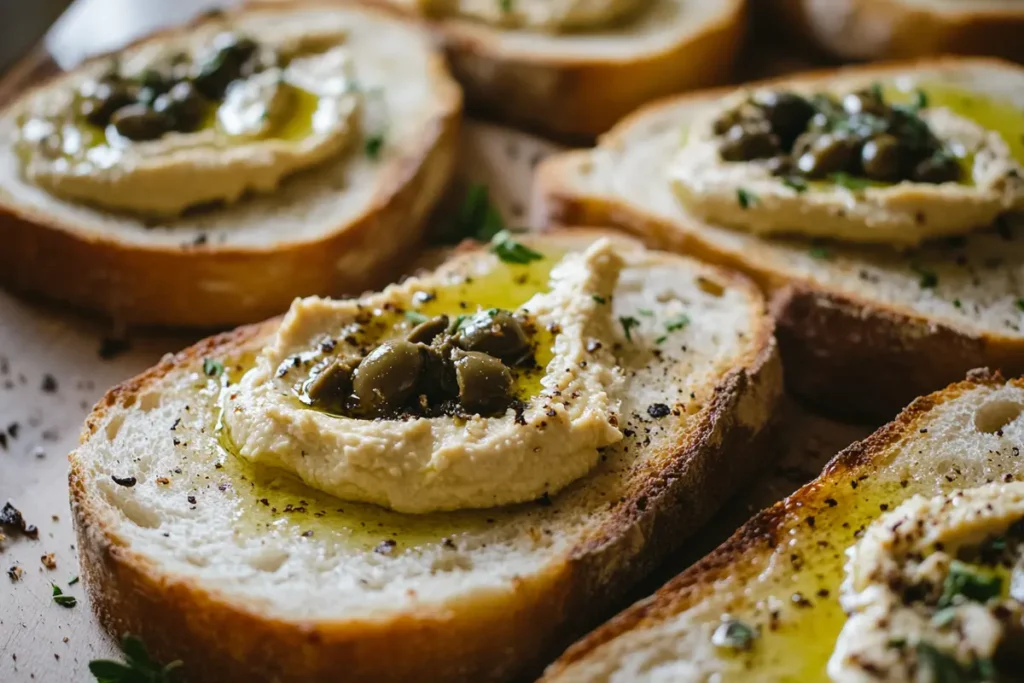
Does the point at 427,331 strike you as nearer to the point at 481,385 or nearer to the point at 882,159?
the point at 481,385

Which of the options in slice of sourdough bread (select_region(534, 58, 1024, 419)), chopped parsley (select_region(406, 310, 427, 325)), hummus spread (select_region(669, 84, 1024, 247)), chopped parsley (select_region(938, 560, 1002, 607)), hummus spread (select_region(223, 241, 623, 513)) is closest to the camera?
chopped parsley (select_region(938, 560, 1002, 607))

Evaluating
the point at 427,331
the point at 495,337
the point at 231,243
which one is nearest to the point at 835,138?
the point at 495,337

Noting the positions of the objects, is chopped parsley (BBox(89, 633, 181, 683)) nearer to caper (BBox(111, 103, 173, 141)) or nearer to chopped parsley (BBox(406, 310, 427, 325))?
chopped parsley (BBox(406, 310, 427, 325))

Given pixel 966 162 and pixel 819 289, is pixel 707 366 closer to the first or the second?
pixel 819 289

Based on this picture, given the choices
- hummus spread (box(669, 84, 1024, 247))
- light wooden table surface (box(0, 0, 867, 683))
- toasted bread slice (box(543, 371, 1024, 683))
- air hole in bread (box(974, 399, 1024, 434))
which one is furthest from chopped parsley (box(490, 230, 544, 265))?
air hole in bread (box(974, 399, 1024, 434))

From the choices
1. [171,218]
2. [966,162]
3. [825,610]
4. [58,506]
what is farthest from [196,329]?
[966,162]

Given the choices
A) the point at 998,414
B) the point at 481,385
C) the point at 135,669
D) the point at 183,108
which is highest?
the point at 183,108

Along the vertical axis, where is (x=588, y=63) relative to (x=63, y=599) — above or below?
above

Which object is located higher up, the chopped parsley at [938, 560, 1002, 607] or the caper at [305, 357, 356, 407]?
the caper at [305, 357, 356, 407]
